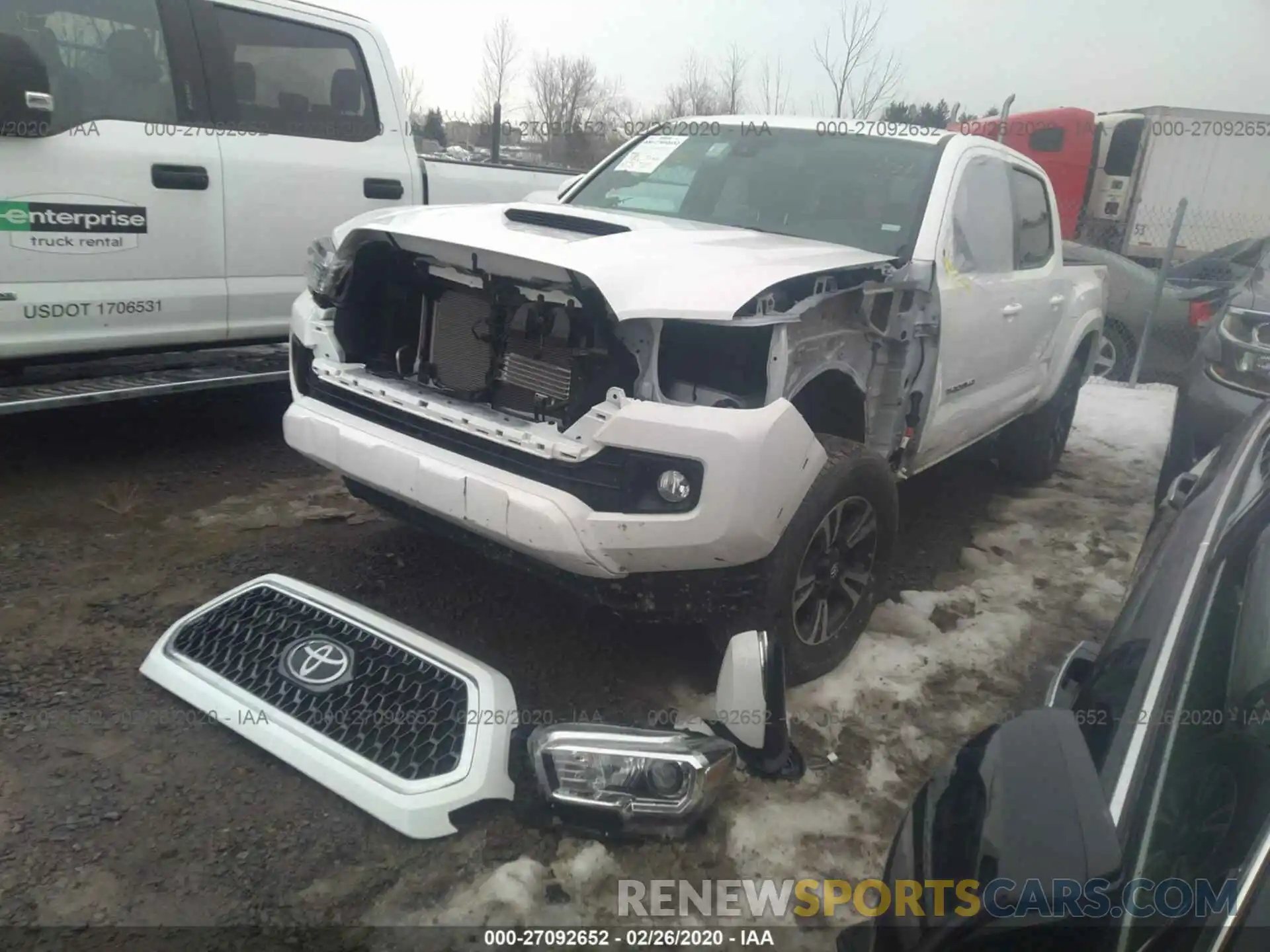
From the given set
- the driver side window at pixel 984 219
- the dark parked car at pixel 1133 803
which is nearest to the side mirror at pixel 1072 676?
the dark parked car at pixel 1133 803

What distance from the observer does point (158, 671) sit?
270 centimetres

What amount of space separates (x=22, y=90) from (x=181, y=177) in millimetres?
697

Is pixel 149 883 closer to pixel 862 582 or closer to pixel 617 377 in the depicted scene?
pixel 617 377

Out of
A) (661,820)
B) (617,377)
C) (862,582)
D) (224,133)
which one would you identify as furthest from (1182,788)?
(224,133)

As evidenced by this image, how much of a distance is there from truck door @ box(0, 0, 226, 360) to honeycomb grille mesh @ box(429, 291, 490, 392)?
1.84m

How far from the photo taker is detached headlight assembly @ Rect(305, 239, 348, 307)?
10.4ft

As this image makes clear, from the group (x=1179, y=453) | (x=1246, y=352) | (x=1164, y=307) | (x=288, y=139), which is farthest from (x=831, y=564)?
(x=1164, y=307)

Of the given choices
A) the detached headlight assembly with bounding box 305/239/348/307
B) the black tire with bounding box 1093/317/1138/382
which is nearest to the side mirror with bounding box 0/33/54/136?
the detached headlight assembly with bounding box 305/239/348/307

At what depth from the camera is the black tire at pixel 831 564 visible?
277cm

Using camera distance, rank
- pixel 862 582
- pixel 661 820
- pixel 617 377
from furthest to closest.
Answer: pixel 862 582 < pixel 617 377 < pixel 661 820

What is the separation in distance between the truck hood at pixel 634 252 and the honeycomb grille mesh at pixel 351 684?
115 centimetres

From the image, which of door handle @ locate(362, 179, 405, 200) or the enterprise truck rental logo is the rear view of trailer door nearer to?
door handle @ locate(362, 179, 405, 200)

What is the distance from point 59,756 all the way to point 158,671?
0.33m

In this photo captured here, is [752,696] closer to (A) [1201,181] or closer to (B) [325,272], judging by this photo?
(B) [325,272]
